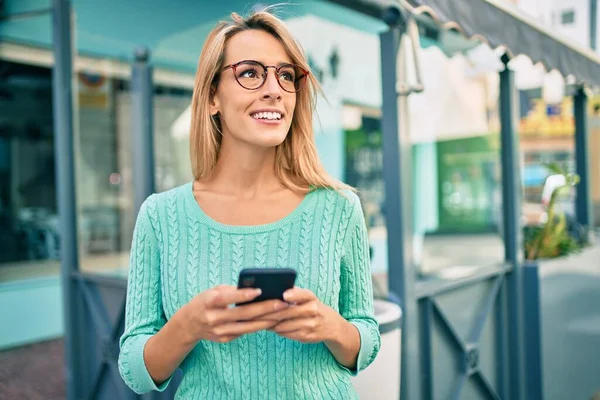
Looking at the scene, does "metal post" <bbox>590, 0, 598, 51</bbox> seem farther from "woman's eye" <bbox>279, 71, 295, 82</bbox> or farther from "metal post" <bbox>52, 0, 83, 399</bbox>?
"woman's eye" <bbox>279, 71, 295, 82</bbox>

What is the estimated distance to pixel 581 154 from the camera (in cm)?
591

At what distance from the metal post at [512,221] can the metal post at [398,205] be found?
118cm

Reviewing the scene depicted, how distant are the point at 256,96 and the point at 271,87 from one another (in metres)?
0.04

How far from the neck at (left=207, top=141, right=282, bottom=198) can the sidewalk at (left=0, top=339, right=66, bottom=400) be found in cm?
389

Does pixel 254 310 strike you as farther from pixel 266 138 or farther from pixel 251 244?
pixel 266 138

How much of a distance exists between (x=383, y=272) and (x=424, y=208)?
262 centimetres

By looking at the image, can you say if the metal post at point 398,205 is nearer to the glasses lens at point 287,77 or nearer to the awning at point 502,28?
the awning at point 502,28

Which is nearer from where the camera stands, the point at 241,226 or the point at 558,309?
the point at 241,226

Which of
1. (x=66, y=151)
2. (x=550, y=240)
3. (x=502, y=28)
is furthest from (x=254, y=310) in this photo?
(x=550, y=240)

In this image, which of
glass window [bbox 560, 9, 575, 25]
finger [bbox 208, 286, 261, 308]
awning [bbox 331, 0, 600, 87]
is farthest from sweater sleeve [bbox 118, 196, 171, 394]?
glass window [bbox 560, 9, 575, 25]

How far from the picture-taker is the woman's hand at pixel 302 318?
1.03 meters

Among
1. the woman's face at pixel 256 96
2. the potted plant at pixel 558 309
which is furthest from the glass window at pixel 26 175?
the woman's face at pixel 256 96

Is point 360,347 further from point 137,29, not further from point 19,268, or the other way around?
point 19,268

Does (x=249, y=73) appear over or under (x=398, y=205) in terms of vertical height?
over
